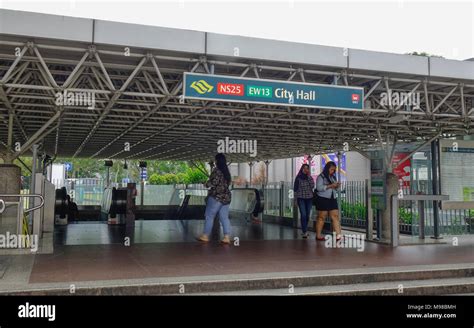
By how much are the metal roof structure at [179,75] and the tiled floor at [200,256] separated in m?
2.71

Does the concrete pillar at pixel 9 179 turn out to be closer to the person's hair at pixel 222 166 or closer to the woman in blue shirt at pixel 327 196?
the person's hair at pixel 222 166

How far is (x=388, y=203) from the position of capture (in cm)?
1051

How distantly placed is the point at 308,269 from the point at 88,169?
53.7 metres

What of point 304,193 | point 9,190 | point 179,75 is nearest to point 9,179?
point 9,190

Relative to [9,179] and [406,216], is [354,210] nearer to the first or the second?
[406,216]

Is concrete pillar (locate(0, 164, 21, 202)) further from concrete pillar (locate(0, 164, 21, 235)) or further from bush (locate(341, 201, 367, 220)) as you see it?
bush (locate(341, 201, 367, 220))

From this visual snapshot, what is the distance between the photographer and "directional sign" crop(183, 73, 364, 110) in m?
7.26

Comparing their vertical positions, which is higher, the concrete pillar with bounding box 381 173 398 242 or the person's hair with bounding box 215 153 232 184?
the person's hair with bounding box 215 153 232 184

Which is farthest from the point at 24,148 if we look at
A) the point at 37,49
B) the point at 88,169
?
the point at 88,169

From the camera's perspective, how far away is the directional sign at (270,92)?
7.26 meters

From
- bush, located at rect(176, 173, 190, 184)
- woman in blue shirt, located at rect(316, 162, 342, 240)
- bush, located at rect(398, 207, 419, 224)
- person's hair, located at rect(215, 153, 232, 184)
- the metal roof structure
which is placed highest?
the metal roof structure

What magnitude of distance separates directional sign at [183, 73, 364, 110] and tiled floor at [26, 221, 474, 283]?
2650 mm

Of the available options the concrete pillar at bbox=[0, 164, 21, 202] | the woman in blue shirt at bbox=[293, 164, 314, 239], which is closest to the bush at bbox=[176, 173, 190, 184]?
the woman in blue shirt at bbox=[293, 164, 314, 239]
